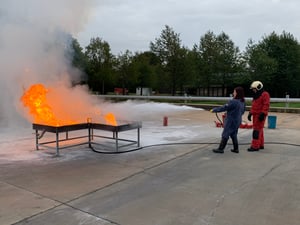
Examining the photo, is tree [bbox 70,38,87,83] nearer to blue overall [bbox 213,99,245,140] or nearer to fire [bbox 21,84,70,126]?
fire [bbox 21,84,70,126]

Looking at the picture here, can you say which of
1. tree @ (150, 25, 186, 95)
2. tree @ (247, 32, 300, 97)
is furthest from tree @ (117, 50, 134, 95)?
tree @ (247, 32, 300, 97)

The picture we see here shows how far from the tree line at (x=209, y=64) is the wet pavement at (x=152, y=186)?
52.2 ft

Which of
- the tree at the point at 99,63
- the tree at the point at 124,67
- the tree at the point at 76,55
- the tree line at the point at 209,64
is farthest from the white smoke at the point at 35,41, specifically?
the tree at the point at 124,67

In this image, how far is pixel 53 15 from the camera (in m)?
6.76

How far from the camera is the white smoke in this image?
6.62 m

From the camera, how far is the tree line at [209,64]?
22.8m

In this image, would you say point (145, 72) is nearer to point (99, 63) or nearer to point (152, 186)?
point (99, 63)

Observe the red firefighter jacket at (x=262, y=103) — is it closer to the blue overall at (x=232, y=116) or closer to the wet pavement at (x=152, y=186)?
the blue overall at (x=232, y=116)

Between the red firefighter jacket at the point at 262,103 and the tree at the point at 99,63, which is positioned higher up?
the tree at the point at 99,63

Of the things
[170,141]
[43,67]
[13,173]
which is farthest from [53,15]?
[170,141]

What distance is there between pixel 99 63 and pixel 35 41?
18.4 meters

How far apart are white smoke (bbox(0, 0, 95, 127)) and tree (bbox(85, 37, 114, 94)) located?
52.1 feet

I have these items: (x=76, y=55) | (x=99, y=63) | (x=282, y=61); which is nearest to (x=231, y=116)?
(x=76, y=55)

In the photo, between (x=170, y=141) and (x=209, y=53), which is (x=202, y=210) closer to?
(x=170, y=141)
